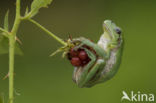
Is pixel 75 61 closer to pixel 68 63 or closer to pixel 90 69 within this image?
pixel 90 69

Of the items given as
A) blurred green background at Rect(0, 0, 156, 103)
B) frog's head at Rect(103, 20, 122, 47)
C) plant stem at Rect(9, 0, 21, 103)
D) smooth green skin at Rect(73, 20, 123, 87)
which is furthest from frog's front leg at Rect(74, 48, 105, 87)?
blurred green background at Rect(0, 0, 156, 103)

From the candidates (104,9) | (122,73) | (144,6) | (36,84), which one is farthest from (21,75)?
(144,6)

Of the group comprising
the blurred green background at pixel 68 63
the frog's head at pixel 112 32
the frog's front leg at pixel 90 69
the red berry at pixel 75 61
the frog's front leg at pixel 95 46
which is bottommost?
the frog's front leg at pixel 90 69

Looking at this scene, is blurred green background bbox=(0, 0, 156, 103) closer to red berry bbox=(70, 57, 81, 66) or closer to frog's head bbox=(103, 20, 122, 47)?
frog's head bbox=(103, 20, 122, 47)

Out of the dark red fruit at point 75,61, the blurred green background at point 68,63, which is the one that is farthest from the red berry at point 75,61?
the blurred green background at point 68,63

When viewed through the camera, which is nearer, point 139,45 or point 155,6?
point 139,45

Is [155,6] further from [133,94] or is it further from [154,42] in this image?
[133,94]

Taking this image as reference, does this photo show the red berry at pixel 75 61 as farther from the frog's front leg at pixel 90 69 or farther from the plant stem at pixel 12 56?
the plant stem at pixel 12 56

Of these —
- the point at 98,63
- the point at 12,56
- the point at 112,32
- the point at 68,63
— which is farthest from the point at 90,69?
the point at 68,63
